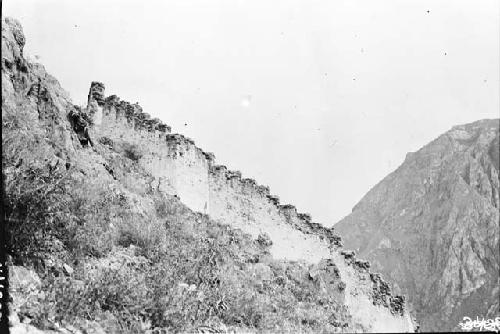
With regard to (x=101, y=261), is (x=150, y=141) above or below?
above

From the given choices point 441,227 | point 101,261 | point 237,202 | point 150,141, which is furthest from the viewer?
point 441,227

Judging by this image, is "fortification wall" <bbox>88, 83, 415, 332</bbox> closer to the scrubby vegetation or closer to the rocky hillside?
the rocky hillside

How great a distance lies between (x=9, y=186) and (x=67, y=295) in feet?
4.28

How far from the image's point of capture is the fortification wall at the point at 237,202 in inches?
774

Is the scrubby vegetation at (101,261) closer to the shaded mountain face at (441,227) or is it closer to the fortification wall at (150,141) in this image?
the fortification wall at (150,141)

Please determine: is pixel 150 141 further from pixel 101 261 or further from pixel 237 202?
pixel 101 261

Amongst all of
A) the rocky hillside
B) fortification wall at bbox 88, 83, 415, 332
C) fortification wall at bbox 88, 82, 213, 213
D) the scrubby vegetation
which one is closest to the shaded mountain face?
fortification wall at bbox 88, 83, 415, 332

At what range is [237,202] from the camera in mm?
22141

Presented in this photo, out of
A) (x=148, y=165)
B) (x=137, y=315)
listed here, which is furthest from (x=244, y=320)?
(x=148, y=165)

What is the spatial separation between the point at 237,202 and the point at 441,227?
331ft

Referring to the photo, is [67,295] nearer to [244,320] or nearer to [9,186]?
[9,186]

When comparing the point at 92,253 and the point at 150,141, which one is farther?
the point at 150,141

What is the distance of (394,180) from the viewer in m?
143

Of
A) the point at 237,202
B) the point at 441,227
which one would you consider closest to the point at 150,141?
the point at 237,202
